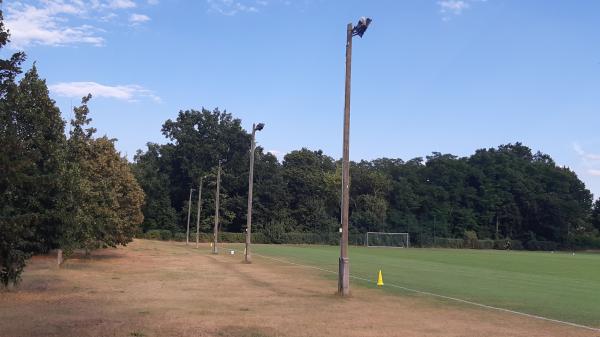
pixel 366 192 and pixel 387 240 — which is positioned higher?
pixel 366 192

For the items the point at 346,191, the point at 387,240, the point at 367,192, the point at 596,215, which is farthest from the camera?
the point at 596,215

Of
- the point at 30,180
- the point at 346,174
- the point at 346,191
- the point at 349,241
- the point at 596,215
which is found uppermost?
the point at 596,215

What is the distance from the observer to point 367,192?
118000mm

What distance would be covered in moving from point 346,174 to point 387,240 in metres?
87.6

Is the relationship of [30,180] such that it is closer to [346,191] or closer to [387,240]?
[346,191]

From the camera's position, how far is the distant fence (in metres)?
93.1

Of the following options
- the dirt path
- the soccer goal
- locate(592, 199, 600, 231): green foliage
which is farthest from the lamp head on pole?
locate(592, 199, 600, 231): green foliage

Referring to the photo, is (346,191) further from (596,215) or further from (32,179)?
(596,215)

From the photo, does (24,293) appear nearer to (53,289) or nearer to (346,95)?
(53,289)

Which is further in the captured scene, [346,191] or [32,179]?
[346,191]

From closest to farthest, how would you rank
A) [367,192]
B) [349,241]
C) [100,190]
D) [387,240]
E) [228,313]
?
[228,313] → [100,190] → [349,241] → [387,240] → [367,192]

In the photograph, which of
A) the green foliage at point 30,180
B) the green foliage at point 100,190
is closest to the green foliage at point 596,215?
the green foliage at point 100,190

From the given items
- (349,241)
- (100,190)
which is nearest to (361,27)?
(100,190)

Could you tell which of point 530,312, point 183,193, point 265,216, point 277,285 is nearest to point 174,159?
point 183,193
